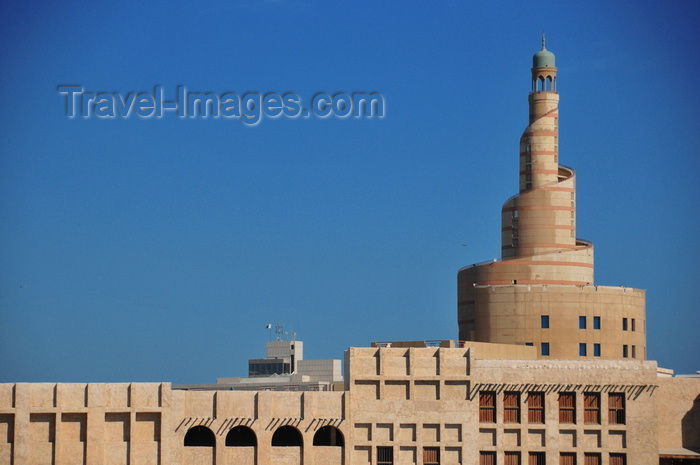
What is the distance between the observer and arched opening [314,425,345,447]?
80688 mm

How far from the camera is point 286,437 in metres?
80.8

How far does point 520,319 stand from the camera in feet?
332

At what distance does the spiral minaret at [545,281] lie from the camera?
100875 millimetres

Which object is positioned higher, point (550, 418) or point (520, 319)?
point (520, 319)

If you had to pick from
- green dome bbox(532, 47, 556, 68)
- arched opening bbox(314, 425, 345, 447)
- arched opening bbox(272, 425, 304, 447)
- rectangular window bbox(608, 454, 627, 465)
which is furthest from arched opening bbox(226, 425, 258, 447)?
green dome bbox(532, 47, 556, 68)

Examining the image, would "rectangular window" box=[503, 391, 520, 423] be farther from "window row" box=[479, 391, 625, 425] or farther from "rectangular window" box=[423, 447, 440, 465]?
"rectangular window" box=[423, 447, 440, 465]

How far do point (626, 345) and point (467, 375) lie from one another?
87.3 feet

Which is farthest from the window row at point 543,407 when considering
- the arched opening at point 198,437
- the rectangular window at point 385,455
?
the arched opening at point 198,437

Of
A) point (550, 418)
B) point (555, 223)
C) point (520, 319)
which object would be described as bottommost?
point (550, 418)

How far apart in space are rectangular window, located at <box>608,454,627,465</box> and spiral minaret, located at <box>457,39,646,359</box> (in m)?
20.6

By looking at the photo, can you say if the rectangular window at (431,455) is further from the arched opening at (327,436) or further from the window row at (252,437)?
the arched opening at (327,436)

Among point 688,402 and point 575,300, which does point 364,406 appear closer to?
point 688,402

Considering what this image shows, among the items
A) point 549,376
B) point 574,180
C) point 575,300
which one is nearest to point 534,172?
point 574,180

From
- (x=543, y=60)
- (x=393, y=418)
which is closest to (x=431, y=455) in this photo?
(x=393, y=418)
